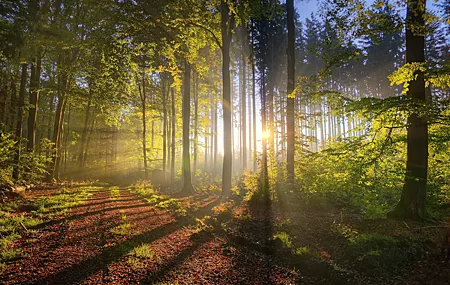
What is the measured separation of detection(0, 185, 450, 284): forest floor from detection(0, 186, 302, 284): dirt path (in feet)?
0.06

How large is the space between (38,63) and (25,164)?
6.44 meters

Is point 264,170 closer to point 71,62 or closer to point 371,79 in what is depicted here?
point 71,62

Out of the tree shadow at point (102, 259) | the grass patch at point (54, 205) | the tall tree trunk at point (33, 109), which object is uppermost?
the tall tree trunk at point (33, 109)

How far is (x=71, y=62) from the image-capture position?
14180 millimetres

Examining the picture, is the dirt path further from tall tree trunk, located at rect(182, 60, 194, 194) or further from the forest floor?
tall tree trunk, located at rect(182, 60, 194, 194)

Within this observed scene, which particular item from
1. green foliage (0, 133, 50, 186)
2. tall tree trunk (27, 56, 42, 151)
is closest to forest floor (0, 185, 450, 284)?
green foliage (0, 133, 50, 186)

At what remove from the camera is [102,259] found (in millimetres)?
4562

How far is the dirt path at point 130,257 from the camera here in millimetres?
3936

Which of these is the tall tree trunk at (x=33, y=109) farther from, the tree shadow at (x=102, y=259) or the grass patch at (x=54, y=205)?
the tree shadow at (x=102, y=259)

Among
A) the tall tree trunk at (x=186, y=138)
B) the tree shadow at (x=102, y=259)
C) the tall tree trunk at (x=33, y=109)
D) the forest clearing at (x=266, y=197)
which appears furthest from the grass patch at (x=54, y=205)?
the tall tree trunk at (x=186, y=138)

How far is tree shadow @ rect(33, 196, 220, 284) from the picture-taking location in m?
3.76

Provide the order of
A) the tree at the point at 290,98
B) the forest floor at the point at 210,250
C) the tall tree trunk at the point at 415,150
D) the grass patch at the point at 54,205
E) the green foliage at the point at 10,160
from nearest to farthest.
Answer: the forest floor at the point at 210,250 < the tall tree trunk at the point at 415,150 < the grass patch at the point at 54,205 < the green foliage at the point at 10,160 < the tree at the point at 290,98

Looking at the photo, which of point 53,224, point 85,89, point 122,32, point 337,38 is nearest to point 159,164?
point 85,89

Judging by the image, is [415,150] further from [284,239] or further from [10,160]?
[10,160]
